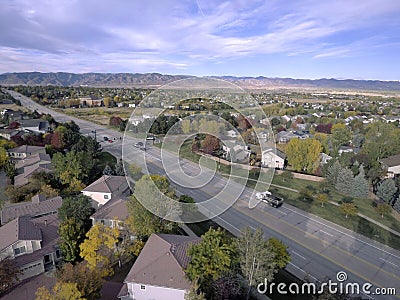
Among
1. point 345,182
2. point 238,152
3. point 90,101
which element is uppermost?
point 238,152

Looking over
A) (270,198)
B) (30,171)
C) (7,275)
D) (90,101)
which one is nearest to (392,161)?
(270,198)

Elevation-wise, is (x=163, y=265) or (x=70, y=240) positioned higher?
(x=163, y=265)

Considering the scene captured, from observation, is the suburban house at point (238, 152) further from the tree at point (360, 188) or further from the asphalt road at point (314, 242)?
the tree at point (360, 188)

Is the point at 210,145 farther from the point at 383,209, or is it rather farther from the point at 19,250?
the point at 19,250

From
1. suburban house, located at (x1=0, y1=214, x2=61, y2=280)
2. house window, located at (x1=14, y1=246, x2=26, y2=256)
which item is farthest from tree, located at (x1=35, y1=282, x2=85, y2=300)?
house window, located at (x1=14, y1=246, x2=26, y2=256)

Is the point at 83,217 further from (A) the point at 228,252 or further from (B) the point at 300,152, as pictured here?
(B) the point at 300,152

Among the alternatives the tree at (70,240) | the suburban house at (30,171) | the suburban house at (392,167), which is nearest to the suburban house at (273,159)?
the suburban house at (392,167)
